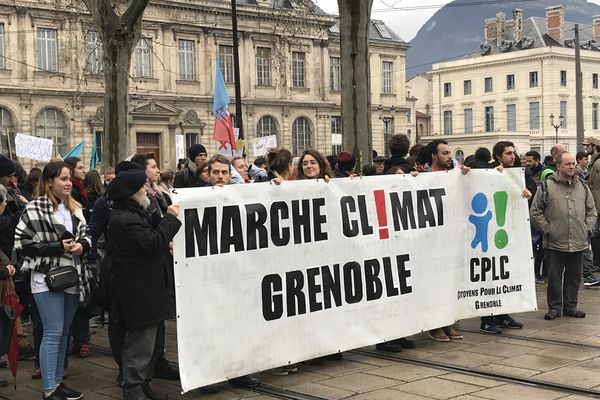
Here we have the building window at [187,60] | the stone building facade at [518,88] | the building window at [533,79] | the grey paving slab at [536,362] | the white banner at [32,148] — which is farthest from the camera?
the building window at [533,79]

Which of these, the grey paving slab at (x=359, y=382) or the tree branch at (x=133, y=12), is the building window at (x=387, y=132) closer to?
the tree branch at (x=133, y=12)

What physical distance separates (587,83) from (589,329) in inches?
3056

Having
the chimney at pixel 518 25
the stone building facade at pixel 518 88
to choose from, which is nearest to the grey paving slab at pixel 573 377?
the stone building facade at pixel 518 88

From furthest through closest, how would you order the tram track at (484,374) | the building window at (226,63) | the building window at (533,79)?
1. the building window at (533,79)
2. the building window at (226,63)
3. the tram track at (484,374)

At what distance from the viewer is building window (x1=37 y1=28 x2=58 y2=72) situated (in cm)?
4316

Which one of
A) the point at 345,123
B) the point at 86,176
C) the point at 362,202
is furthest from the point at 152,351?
the point at 345,123

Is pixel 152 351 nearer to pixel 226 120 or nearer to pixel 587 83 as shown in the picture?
pixel 226 120

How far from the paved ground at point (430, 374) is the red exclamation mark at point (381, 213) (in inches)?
46.9

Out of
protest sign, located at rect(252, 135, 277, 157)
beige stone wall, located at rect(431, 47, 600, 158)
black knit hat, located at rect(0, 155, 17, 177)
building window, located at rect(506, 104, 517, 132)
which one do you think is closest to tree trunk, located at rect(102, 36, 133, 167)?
black knit hat, located at rect(0, 155, 17, 177)

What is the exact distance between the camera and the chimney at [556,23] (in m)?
80.0

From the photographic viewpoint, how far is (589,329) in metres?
8.27

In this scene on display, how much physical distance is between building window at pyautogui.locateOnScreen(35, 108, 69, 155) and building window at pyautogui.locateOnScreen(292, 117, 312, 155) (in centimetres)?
1579

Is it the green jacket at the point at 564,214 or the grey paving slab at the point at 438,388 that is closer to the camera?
the grey paving slab at the point at 438,388

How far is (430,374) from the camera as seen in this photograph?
261 inches
